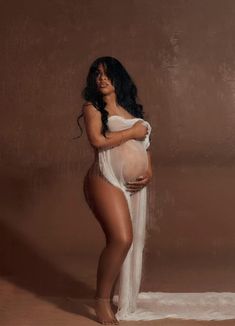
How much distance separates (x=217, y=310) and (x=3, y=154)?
2.10m

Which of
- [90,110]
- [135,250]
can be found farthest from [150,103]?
[135,250]

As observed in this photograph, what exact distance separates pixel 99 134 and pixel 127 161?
8.8 inches

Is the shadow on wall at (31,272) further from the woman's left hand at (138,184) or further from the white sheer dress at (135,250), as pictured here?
the woman's left hand at (138,184)

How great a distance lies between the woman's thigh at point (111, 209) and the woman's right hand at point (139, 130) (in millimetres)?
315

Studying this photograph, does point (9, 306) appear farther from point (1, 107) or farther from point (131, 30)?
point (131, 30)

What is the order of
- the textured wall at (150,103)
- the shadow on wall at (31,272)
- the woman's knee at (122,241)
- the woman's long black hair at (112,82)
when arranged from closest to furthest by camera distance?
the woman's knee at (122,241) → the woman's long black hair at (112,82) → the shadow on wall at (31,272) → the textured wall at (150,103)

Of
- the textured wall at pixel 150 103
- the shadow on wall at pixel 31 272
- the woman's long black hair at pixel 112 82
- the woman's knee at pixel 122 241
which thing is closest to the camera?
the woman's knee at pixel 122 241

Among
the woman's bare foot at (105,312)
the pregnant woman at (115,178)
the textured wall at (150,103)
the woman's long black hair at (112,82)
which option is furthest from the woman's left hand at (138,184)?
the textured wall at (150,103)

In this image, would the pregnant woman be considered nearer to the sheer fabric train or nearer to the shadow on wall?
the sheer fabric train

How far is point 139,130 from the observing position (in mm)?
3637

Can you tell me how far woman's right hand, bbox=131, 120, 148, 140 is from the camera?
362 cm

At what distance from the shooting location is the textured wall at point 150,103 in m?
4.91

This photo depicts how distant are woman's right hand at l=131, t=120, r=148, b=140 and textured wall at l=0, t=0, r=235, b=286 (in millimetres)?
1274

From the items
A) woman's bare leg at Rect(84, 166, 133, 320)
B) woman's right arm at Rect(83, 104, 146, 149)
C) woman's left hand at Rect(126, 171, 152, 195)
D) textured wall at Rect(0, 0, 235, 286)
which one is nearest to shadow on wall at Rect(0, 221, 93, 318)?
textured wall at Rect(0, 0, 235, 286)
